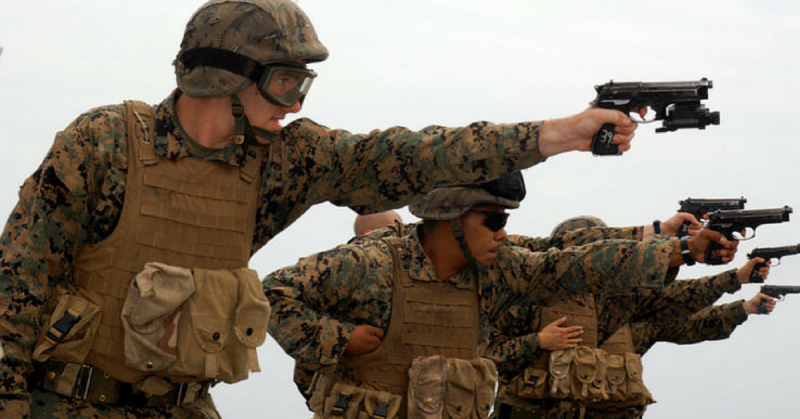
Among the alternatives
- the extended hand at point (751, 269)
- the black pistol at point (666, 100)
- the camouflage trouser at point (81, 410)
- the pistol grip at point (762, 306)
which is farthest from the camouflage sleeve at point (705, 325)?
the camouflage trouser at point (81, 410)

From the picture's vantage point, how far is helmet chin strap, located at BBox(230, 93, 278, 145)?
13.5ft

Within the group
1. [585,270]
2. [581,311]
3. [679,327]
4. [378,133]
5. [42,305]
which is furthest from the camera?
[679,327]

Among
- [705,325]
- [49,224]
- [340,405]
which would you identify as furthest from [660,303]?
[49,224]

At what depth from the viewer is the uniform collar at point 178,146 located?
4.07m

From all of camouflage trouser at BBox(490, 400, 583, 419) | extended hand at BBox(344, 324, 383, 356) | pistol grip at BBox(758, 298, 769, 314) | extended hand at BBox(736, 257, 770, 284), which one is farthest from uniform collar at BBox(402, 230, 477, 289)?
pistol grip at BBox(758, 298, 769, 314)

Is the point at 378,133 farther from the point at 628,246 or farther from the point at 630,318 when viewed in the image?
the point at 630,318

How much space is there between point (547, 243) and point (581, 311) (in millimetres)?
943

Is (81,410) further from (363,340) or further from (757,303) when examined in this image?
(757,303)

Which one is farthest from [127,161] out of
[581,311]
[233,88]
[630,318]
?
[630,318]

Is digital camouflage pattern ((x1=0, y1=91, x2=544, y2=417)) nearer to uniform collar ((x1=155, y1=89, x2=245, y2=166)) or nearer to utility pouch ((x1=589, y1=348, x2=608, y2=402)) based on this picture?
uniform collar ((x1=155, y1=89, x2=245, y2=166))

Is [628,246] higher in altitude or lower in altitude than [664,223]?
lower

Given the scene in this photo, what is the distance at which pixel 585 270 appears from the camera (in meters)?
5.94

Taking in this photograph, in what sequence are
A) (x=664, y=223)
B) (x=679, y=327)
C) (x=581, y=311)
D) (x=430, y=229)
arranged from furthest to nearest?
(x=679, y=327)
(x=581, y=311)
(x=664, y=223)
(x=430, y=229)

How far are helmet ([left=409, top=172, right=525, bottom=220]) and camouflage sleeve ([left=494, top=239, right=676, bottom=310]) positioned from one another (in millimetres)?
326
